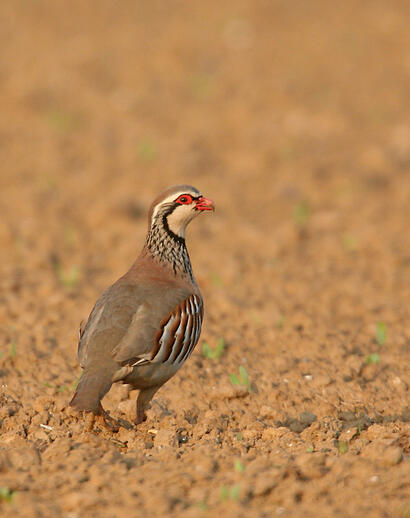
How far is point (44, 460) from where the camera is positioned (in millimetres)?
4504

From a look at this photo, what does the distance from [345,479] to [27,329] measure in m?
3.40

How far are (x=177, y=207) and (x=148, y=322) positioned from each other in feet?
3.25

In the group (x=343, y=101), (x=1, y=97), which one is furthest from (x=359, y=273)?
(x=1, y=97)

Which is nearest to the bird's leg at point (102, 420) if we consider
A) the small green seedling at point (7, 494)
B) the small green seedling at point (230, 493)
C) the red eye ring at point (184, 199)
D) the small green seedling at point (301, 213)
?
the small green seedling at point (7, 494)

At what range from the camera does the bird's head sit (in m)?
5.48

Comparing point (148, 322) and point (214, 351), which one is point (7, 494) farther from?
point (214, 351)

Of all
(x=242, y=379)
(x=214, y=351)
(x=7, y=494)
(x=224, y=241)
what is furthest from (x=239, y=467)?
(x=224, y=241)

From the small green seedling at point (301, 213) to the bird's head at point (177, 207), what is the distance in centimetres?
453

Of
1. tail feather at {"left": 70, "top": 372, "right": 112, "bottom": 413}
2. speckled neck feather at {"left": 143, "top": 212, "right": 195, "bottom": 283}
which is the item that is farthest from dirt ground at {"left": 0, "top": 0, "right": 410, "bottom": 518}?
speckled neck feather at {"left": 143, "top": 212, "right": 195, "bottom": 283}

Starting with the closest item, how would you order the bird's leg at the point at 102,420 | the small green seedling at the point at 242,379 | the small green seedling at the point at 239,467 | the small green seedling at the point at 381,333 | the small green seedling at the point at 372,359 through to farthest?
the small green seedling at the point at 239,467 → the bird's leg at the point at 102,420 → the small green seedling at the point at 242,379 → the small green seedling at the point at 372,359 → the small green seedling at the point at 381,333

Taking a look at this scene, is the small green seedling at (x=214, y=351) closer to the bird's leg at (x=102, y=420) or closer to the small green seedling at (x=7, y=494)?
the bird's leg at (x=102, y=420)

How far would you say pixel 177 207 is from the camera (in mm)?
5516

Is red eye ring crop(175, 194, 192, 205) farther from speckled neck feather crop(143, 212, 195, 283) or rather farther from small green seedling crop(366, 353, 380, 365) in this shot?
small green seedling crop(366, 353, 380, 365)

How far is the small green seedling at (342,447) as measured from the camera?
186 inches
